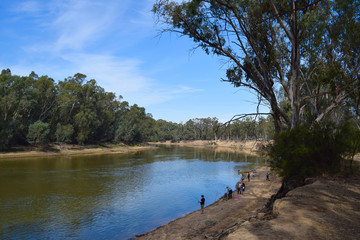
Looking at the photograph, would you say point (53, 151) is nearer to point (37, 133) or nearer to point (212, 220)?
point (37, 133)

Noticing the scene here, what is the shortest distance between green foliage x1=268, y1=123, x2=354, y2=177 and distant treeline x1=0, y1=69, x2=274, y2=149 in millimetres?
23041

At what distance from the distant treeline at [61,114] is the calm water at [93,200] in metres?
14.9

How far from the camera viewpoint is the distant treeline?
63.3 meters

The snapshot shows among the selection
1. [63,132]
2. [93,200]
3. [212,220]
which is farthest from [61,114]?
[212,220]

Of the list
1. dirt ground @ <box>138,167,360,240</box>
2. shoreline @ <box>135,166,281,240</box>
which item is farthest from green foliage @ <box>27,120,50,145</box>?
dirt ground @ <box>138,167,360,240</box>

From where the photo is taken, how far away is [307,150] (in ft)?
46.2

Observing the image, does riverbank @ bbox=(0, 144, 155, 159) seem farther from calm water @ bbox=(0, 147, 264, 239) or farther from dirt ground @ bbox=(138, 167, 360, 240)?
dirt ground @ bbox=(138, 167, 360, 240)

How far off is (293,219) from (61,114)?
85.9 meters

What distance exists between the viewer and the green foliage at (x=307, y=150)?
46.8ft

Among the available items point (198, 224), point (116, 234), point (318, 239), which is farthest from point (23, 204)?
point (318, 239)

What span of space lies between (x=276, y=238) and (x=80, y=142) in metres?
84.5

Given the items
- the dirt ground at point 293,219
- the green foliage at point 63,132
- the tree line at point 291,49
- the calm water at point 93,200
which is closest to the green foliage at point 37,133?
the green foliage at point 63,132

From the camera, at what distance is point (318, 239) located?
362 inches

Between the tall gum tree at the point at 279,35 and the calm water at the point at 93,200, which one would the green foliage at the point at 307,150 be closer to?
the tall gum tree at the point at 279,35
